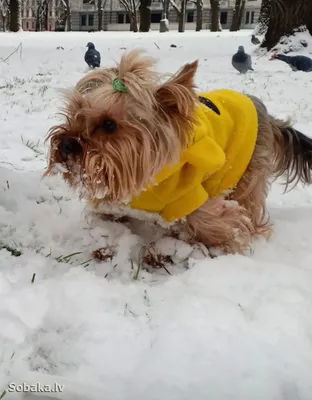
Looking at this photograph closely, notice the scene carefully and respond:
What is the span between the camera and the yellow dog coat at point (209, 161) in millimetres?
2576

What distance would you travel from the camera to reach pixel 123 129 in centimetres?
236

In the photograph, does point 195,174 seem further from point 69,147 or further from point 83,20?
point 83,20

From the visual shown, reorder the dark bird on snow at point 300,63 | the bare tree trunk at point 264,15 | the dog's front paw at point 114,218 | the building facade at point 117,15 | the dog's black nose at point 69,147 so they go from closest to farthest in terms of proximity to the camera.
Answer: the dog's black nose at point 69,147 → the dog's front paw at point 114,218 → the dark bird on snow at point 300,63 → the bare tree trunk at point 264,15 → the building facade at point 117,15

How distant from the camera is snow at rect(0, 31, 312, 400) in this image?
60.3 inches

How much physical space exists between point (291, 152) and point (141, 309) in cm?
194

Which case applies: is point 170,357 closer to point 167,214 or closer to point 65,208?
point 167,214

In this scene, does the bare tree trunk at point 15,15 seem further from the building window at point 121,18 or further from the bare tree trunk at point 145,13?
the building window at point 121,18

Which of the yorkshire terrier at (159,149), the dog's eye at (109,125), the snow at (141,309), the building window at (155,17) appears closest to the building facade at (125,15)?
the building window at (155,17)

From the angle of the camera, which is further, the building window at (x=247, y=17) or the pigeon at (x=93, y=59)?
the building window at (x=247, y=17)

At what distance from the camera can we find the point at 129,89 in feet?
7.77

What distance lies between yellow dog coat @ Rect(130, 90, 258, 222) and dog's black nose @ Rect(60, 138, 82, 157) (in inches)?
17.7

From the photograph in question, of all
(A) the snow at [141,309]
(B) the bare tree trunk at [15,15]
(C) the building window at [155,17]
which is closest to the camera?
(A) the snow at [141,309]

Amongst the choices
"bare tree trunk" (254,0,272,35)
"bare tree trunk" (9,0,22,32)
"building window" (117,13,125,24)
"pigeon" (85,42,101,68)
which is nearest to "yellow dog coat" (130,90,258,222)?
"pigeon" (85,42,101,68)

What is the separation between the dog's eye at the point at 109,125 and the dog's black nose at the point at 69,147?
146 mm
